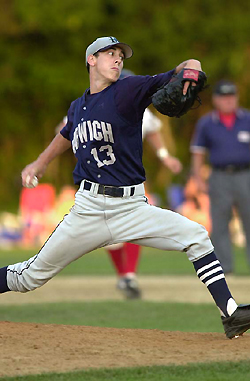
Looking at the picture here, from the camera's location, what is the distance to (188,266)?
1368 centimetres

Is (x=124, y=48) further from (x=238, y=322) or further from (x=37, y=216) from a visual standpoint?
(x=37, y=216)

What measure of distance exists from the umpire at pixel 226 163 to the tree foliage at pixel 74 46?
17160 millimetres

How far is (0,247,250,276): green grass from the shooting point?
1276cm

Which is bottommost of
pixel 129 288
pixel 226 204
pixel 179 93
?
pixel 129 288

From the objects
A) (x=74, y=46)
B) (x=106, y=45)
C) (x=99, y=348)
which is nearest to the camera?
(x=99, y=348)

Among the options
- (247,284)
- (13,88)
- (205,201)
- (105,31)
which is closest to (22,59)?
(13,88)

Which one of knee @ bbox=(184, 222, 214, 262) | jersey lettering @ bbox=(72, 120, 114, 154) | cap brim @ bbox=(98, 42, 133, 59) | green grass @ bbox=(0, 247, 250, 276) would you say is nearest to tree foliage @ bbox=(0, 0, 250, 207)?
green grass @ bbox=(0, 247, 250, 276)

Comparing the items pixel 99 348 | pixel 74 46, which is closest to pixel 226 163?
pixel 99 348

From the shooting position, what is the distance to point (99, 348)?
5148mm

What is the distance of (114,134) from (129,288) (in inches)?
166

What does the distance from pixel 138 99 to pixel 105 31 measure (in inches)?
944

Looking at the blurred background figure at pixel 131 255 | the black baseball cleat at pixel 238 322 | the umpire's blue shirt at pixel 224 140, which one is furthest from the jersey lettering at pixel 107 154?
the umpire's blue shirt at pixel 224 140

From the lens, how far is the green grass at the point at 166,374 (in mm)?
4512

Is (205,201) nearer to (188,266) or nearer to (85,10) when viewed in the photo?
(188,266)
